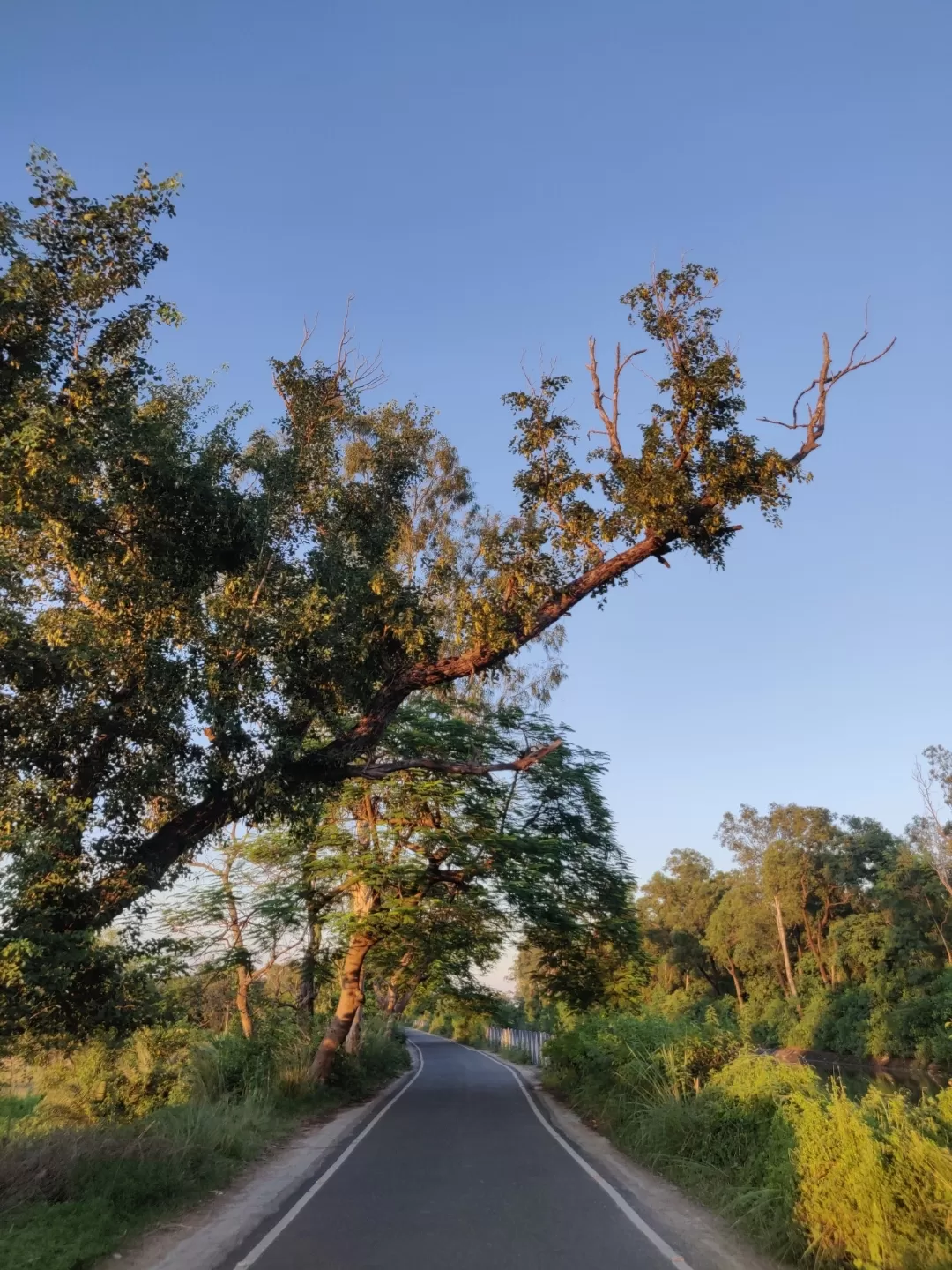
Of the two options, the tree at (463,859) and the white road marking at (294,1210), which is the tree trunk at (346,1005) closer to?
the tree at (463,859)

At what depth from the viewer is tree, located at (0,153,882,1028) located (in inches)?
309

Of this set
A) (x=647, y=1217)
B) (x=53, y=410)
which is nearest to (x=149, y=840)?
(x=53, y=410)

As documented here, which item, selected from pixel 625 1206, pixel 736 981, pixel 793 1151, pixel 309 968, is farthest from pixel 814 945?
pixel 793 1151

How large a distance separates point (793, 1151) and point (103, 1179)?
21.8 ft

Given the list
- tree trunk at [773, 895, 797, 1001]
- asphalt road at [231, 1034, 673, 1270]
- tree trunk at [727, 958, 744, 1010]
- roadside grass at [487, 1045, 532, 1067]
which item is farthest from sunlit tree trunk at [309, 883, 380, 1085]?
tree trunk at [727, 958, 744, 1010]

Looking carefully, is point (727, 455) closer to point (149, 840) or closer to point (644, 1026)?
point (149, 840)

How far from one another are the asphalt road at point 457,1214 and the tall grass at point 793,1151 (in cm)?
113

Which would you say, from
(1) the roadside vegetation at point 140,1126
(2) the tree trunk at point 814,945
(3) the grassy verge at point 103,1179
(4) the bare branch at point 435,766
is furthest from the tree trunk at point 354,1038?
(2) the tree trunk at point 814,945

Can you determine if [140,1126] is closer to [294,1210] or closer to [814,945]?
[294,1210]

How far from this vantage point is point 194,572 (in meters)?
9.63

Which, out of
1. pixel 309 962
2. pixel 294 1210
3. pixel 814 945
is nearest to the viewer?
pixel 294 1210

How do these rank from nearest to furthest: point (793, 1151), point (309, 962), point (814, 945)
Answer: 1. point (793, 1151)
2. point (309, 962)
3. point (814, 945)

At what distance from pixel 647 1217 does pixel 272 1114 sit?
993cm

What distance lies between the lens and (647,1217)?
827 cm
